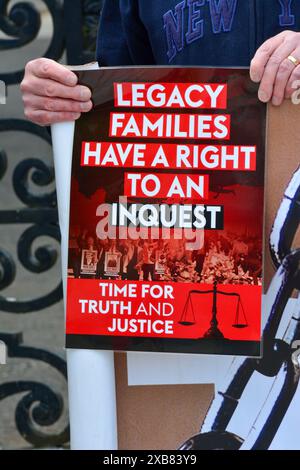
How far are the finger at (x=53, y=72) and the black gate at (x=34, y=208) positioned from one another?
39.3 inches

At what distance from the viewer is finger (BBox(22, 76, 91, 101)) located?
4.02 ft

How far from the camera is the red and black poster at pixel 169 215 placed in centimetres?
117

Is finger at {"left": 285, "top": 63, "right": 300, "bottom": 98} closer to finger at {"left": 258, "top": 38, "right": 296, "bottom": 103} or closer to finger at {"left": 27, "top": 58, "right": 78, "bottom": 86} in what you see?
finger at {"left": 258, "top": 38, "right": 296, "bottom": 103}

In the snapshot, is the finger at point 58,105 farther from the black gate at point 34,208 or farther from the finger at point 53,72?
the black gate at point 34,208

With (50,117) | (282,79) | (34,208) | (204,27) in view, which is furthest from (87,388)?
(34,208)

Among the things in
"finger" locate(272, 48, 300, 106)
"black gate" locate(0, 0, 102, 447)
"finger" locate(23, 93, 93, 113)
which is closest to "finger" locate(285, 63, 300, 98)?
"finger" locate(272, 48, 300, 106)

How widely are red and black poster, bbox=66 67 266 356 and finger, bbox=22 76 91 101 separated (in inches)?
1.2

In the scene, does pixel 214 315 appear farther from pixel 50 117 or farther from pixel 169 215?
pixel 50 117

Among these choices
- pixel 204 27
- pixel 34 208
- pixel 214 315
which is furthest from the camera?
pixel 34 208

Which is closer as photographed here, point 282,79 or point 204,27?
point 282,79

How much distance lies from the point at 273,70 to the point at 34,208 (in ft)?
4.22

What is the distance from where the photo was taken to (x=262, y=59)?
3.88 ft

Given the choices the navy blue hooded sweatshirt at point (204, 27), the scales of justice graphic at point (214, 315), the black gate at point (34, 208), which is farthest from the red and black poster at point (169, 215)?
the black gate at point (34, 208)
